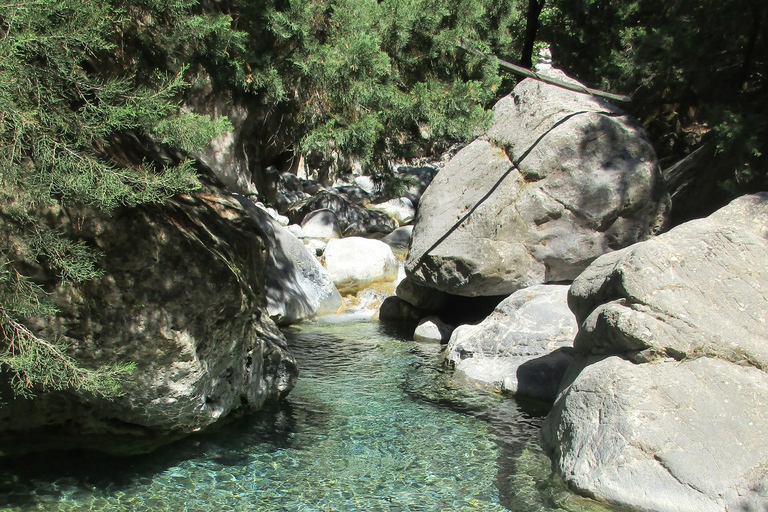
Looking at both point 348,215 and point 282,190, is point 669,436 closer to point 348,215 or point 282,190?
point 348,215

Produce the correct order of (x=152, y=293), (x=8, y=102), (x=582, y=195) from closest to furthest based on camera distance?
(x=8, y=102) < (x=152, y=293) < (x=582, y=195)

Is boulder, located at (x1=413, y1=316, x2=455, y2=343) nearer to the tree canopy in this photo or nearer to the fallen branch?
the tree canopy

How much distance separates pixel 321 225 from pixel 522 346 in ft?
26.9

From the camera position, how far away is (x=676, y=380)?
4.77 m

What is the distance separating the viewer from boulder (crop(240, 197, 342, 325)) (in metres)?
10.6

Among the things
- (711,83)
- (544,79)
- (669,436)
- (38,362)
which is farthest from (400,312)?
(38,362)

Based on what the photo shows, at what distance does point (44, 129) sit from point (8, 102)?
26cm

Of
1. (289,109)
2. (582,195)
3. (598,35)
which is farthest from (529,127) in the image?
(598,35)

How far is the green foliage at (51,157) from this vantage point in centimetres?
335

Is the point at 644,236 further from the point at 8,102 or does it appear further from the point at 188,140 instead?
the point at 8,102

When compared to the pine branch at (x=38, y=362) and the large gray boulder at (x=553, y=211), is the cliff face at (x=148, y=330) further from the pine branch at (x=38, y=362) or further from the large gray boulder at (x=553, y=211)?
the large gray boulder at (x=553, y=211)

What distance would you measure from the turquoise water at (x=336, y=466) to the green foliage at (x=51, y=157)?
1.07 meters

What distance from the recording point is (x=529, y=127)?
9836mm

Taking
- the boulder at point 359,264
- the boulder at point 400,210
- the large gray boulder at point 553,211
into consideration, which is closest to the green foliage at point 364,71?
the large gray boulder at point 553,211
